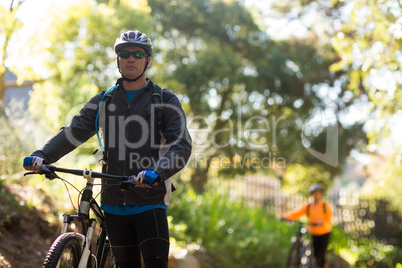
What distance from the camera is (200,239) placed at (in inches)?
344

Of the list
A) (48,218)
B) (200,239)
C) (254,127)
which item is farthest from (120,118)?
(254,127)

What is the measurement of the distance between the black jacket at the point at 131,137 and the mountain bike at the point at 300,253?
617 cm

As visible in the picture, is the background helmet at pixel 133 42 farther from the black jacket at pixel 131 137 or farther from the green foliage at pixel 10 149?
the green foliage at pixel 10 149

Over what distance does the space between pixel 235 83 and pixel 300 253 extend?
833cm

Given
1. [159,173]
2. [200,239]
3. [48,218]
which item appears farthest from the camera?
[200,239]

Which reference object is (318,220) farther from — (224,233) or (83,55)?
(83,55)

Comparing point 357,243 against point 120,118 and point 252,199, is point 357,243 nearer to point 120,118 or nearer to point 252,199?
point 252,199

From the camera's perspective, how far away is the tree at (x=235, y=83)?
15664 millimetres

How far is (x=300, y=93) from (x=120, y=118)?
15.5 metres

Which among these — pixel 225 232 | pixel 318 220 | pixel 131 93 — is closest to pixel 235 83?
pixel 225 232

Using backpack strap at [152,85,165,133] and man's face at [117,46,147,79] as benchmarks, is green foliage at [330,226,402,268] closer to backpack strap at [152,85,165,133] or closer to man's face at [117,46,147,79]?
backpack strap at [152,85,165,133]

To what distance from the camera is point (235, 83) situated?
16.0m

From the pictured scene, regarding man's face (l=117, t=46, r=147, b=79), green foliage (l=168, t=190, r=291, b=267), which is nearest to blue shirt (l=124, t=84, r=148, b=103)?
man's face (l=117, t=46, r=147, b=79)

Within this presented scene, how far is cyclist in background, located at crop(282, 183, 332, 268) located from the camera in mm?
9055
